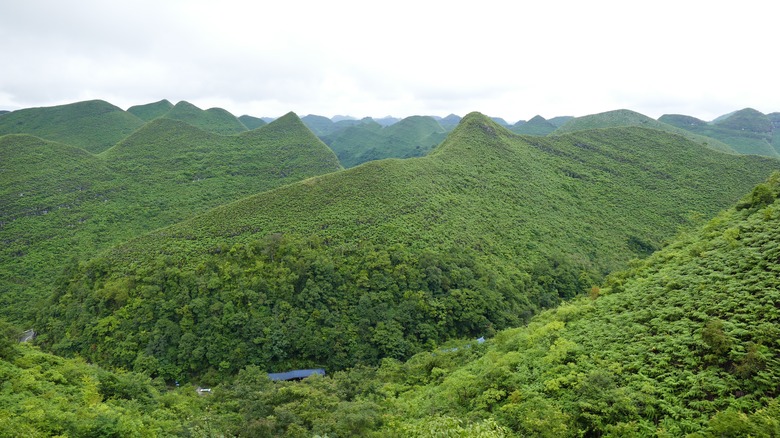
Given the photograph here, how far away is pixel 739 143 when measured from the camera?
12975 cm

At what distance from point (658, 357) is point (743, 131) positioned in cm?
18046

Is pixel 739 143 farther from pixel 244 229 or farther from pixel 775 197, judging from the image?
pixel 244 229

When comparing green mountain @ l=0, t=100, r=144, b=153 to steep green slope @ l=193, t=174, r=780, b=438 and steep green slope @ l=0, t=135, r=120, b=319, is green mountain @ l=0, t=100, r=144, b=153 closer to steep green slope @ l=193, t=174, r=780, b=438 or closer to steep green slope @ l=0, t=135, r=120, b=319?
steep green slope @ l=0, t=135, r=120, b=319

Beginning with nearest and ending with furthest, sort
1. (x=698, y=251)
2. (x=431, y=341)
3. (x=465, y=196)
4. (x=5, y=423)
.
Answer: (x=5, y=423) < (x=698, y=251) < (x=431, y=341) < (x=465, y=196)

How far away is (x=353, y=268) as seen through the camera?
129 ft

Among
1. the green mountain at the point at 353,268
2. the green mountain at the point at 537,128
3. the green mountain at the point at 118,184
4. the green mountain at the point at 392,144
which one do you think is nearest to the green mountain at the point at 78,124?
the green mountain at the point at 118,184

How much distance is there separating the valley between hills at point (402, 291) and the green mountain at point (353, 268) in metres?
0.26

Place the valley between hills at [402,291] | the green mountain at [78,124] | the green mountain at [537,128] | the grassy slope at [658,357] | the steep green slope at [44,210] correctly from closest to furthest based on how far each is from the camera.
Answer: the grassy slope at [658,357] < the valley between hills at [402,291] < the steep green slope at [44,210] < the green mountain at [78,124] < the green mountain at [537,128]

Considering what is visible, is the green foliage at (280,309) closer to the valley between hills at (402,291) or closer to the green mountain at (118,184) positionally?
the valley between hills at (402,291)

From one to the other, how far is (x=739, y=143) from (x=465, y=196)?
139 metres

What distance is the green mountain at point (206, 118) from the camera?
139375 millimetres

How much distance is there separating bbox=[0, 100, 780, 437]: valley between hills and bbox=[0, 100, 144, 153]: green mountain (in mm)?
39086

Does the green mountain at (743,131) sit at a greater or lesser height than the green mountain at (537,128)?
lesser

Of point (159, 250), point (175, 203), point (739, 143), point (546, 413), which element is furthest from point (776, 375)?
point (739, 143)
